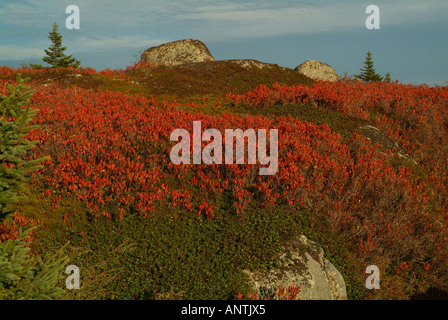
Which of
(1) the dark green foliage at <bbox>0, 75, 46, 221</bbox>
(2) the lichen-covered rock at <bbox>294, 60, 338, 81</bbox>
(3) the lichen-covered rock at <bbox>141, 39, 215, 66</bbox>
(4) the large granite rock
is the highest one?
(3) the lichen-covered rock at <bbox>141, 39, 215, 66</bbox>

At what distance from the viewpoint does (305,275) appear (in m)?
6.29

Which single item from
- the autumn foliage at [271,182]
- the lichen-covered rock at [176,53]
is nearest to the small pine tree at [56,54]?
the lichen-covered rock at [176,53]

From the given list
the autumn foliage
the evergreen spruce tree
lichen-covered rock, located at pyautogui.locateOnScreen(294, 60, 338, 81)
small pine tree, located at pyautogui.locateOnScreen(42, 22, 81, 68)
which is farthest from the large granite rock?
small pine tree, located at pyautogui.locateOnScreen(42, 22, 81, 68)

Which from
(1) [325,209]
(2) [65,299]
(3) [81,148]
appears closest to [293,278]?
(1) [325,209]

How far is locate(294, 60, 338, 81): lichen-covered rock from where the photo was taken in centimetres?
2800

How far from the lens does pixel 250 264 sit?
6.18 metres

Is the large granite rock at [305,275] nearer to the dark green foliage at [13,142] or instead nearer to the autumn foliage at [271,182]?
the autumn foliage at [271,182]

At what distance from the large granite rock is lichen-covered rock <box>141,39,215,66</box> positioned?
74.5 ft

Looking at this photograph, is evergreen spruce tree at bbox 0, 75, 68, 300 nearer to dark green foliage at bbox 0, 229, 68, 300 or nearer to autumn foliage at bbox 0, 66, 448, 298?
dark green foliage at bbox 0, 229, 68, 300

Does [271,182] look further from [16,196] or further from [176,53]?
[176,53]

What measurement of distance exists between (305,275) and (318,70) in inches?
978

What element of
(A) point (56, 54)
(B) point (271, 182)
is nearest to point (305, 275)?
(B) point (271, 182)

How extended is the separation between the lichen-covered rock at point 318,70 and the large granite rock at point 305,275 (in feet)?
77.4
